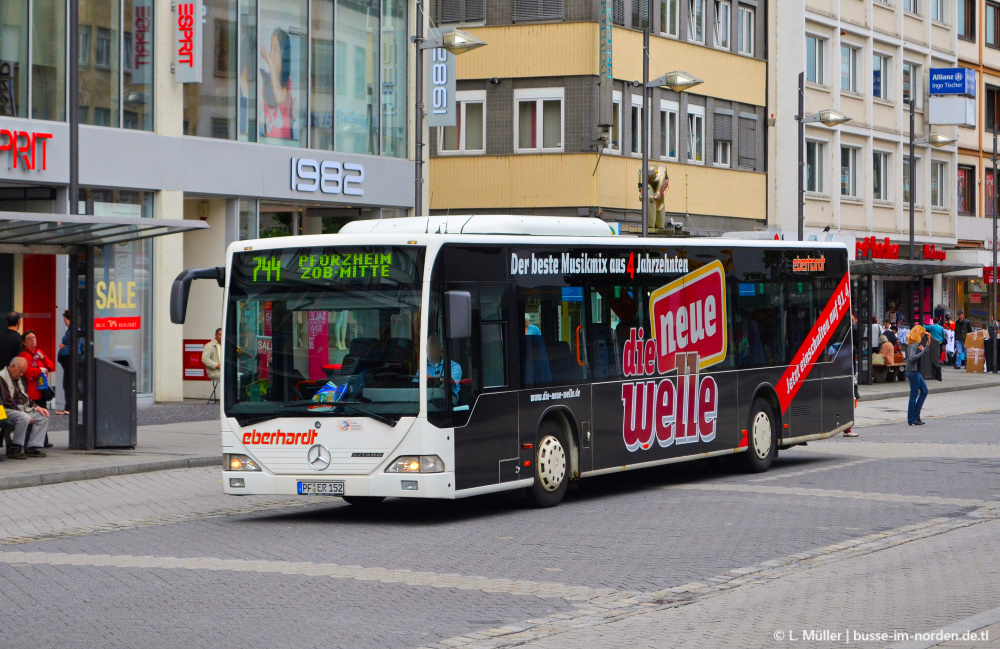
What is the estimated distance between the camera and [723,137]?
144ft

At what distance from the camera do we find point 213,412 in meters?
26.6

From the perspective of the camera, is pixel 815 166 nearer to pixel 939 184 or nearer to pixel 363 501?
pixel 939 184

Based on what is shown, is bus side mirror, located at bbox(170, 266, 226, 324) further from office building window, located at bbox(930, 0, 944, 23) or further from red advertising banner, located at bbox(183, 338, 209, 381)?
office building window, located at bbox(930, 0, 944, 23)

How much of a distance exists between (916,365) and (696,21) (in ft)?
Result: 62.2

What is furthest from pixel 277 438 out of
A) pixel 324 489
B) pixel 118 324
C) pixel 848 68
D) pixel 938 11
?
pixel 938 11

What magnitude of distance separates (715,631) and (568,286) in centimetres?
693

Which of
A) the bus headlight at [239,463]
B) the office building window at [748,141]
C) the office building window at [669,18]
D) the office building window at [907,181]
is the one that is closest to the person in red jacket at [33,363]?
the bus headlight at [239,463]

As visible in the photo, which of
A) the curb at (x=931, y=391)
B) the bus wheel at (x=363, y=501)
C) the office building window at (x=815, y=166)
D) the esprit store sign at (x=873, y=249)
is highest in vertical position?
the office building window at (x=815, y=166)

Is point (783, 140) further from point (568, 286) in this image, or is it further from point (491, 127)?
point (568, 286)

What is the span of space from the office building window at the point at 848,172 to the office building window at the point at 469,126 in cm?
1614

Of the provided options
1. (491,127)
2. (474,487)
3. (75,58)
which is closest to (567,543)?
(474,487)

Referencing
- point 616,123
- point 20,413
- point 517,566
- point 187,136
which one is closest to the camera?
point 517,566

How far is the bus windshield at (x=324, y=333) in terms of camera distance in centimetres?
1316

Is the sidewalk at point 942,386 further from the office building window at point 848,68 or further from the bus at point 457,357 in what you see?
the bus at point 457,357
